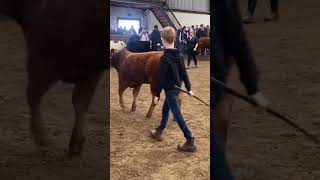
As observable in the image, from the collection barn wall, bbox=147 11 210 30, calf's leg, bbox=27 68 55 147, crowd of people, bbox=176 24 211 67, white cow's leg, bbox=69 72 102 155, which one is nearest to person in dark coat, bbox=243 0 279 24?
barn wall, bbox=147 11 210 30

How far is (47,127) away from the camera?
3.69 feet

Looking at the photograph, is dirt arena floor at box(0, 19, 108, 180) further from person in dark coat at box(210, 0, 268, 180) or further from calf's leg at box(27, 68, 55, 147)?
person in dark coat at box(210, 0, 268, 180)

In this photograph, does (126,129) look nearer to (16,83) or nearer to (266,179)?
(266,179)

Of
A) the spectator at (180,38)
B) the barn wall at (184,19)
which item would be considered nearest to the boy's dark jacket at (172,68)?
the spectator at (180,38)

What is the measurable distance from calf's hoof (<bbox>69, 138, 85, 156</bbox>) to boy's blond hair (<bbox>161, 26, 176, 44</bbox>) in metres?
0.54

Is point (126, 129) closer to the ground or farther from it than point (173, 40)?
closer to the ground

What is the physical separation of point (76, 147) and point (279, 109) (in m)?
0.59

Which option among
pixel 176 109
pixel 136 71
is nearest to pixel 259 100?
pixel 176 109

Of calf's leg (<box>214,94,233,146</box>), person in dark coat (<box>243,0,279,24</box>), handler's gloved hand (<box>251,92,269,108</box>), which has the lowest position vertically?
calf's leg (<box>214,94,233,146</box>)

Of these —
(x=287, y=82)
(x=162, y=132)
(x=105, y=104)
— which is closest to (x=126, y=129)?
(x=162, y=132)

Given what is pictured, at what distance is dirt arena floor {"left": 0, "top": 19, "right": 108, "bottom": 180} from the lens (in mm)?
1082

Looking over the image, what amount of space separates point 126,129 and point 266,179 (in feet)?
4.52

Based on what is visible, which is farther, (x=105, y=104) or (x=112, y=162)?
(x=112, y=162)

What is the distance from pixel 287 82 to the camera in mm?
1636
